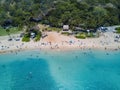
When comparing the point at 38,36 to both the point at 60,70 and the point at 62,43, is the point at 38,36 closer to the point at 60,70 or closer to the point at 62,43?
the point at 62,43

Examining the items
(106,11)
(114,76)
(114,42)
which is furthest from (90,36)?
(114,76)

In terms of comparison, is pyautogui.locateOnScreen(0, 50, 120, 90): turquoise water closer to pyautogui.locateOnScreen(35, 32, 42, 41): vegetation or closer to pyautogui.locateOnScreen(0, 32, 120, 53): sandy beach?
pyautogui.locateOnScreen(0, 32, 120, 53): sandy beach

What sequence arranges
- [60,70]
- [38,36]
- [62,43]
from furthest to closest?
1. [38,36]
2. [62,43]
3. [60,70]

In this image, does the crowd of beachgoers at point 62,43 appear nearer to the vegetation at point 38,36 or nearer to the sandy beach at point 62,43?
the sandy beach at point 62,43

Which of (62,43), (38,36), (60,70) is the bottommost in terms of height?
(62,43)

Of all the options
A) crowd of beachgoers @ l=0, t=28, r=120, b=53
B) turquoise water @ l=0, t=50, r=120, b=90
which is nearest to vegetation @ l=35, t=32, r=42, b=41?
crowd of beachgoers @ l=0, t=28, r=120, b=53

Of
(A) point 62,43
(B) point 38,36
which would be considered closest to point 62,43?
(A) point 62,43

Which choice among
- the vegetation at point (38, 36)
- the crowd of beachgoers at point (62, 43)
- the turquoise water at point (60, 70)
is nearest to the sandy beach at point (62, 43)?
the crowd of beachgoers at point (62, 43)
